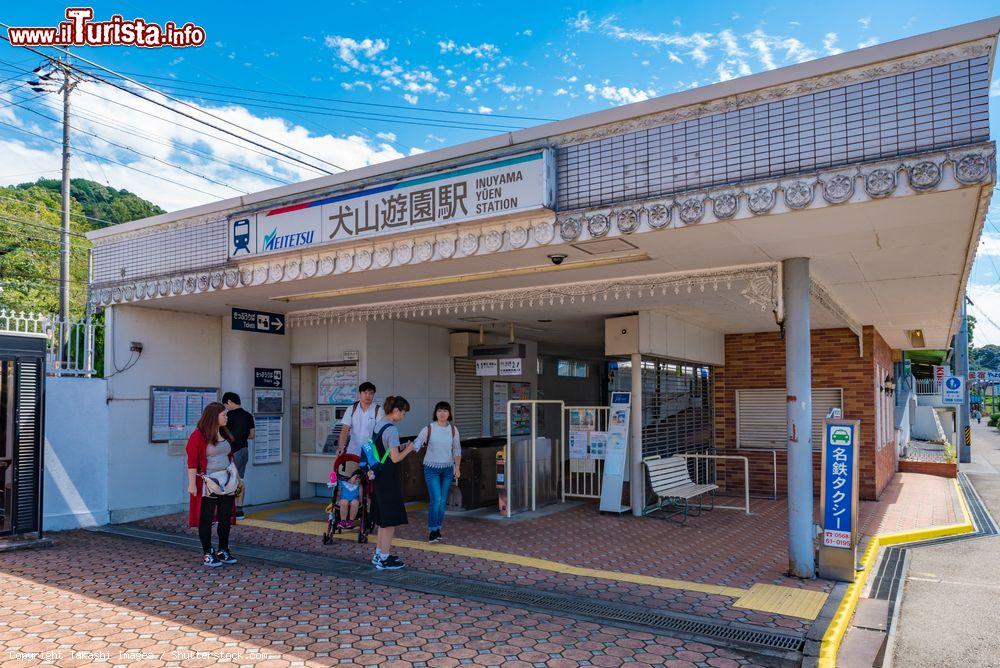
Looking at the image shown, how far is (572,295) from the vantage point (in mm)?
8750

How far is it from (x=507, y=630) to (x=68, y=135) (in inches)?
994

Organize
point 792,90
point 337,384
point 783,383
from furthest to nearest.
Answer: point 783,383 → point 337,384 → point 792,90

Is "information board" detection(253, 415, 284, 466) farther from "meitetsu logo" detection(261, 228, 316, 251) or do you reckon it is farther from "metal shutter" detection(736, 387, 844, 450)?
"metal shutter" detection(736, 387, 844, 450)

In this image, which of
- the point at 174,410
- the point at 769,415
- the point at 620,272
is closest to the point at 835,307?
the point at 620,272

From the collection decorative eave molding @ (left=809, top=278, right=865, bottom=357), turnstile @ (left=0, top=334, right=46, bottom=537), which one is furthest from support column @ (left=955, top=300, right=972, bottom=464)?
turnstile @ (left=0, top=334, right=46, bottom=537)

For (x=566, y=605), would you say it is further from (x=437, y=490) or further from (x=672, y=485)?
(x=672, y=485)

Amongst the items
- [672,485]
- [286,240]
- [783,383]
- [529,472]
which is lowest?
[672,485]

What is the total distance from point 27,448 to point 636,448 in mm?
7329

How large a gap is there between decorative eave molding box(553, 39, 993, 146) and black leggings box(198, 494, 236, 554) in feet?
14.9

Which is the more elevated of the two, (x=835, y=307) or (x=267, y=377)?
(x=835, y=307)

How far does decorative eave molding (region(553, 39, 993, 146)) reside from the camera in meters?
4.55

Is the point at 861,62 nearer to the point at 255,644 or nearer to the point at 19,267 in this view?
the point at 255,644

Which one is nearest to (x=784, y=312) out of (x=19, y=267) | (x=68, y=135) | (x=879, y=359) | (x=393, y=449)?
(x=393, y=449)

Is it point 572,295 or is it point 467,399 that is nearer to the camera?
point 572,295
